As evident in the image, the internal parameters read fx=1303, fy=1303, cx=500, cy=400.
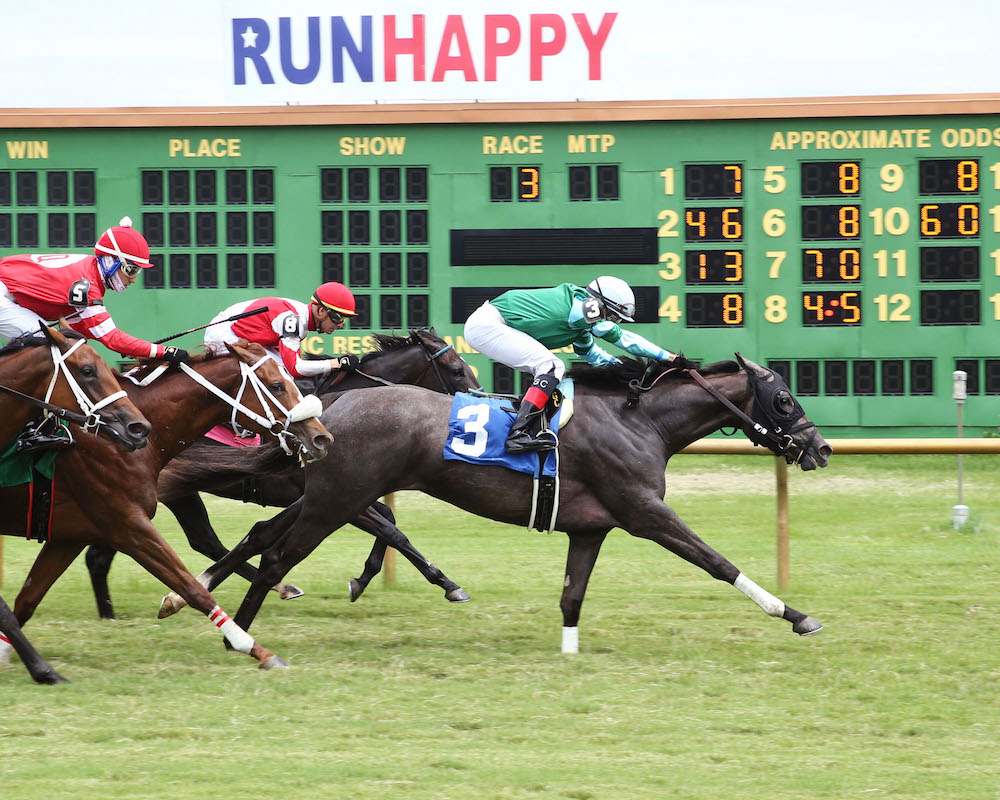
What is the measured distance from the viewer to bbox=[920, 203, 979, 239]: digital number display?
11.9 metres

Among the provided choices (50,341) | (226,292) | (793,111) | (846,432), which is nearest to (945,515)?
(846,432)

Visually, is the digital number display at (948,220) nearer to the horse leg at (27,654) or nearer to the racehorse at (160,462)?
the racehorse at (160,462)

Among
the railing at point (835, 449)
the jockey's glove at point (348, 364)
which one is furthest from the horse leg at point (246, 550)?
the railing at point (835, 449)

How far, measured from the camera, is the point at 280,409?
5574 mm

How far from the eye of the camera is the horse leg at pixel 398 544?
266 inches

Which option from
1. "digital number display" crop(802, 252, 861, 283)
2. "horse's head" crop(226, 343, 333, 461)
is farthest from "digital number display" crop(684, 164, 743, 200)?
"horse's head" crop(226, 343, 333, 461)

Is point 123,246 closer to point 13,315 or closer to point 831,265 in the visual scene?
point 13,315

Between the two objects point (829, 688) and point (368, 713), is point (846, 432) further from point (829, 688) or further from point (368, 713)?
point (368, 713)

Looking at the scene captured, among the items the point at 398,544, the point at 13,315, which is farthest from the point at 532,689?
the point at 13,315

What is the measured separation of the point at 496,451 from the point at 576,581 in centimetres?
70

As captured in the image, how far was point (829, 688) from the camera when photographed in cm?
520

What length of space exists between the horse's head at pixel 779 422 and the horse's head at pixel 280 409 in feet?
6.77

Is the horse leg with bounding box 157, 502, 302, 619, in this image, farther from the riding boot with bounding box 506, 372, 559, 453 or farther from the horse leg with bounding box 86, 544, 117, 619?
the riding boot with bounding box 506, 372, 559, 453

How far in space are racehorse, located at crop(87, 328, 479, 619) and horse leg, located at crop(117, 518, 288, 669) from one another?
85 cm
